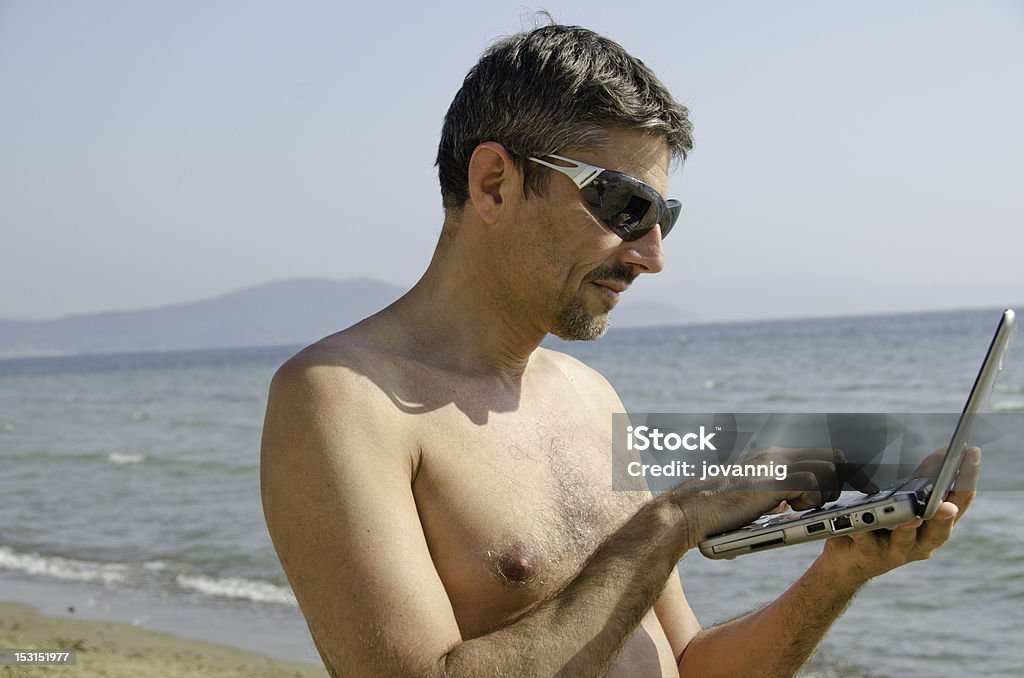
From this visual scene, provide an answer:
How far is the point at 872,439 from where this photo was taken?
7.75 feet

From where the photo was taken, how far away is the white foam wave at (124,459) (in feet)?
60.7

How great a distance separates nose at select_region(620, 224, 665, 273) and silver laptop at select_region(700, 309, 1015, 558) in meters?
0.61

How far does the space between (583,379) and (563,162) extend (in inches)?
27.6

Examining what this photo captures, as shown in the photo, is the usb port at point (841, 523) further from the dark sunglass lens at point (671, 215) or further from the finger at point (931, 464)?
the dark sunglass lens at point (671, 215)

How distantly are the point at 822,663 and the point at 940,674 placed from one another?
27.8 inches

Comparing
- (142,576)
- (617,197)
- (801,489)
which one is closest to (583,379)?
(617,197)

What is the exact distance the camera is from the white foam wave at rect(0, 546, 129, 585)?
10.0 meters

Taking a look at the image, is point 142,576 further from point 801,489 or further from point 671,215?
point 801,489

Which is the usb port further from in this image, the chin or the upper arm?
the upper arm

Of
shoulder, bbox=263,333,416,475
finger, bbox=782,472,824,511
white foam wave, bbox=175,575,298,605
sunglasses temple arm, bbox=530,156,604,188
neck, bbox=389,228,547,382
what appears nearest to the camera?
shoulder, bbox=263,333,416,475

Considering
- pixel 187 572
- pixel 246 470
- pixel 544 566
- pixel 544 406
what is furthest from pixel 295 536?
pixel 246 470

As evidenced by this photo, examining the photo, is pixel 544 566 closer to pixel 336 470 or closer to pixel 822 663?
pixel 336 470

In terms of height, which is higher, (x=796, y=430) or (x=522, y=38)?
(x=522, y=38)

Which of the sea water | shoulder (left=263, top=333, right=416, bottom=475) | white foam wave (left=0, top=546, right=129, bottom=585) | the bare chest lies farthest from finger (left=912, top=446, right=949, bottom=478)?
white foam wave (left=0, top=546, right=129, bottom=585)
